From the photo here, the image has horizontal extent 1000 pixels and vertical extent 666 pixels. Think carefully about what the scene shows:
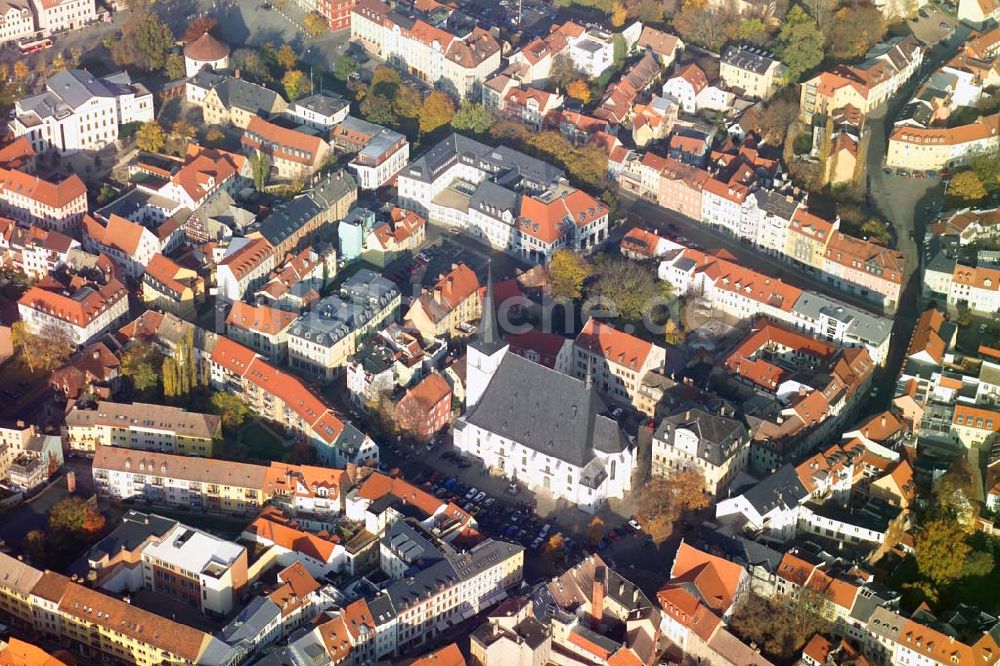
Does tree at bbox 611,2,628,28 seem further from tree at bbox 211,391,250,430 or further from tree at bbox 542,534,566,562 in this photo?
tree at bbox 542,534,566,562

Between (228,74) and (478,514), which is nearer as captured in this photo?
(478,514)

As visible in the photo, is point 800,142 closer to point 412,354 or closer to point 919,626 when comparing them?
point 412,354

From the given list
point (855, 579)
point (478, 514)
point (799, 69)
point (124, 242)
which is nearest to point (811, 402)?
point (855, 579)

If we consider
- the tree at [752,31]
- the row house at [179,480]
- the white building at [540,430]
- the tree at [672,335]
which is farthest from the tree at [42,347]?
the tree at [752,31]

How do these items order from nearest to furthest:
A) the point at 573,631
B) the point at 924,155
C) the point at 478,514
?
the point at 573,631 < the point at 478,514 < the point at 924,155

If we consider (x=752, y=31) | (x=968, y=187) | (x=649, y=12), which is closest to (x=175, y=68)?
(x=649, y=12)

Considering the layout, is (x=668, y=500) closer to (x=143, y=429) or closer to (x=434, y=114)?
(x=143, y=429)

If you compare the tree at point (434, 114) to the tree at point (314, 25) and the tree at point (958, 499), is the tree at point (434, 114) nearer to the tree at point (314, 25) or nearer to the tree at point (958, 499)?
the tree at point (314, 25)
